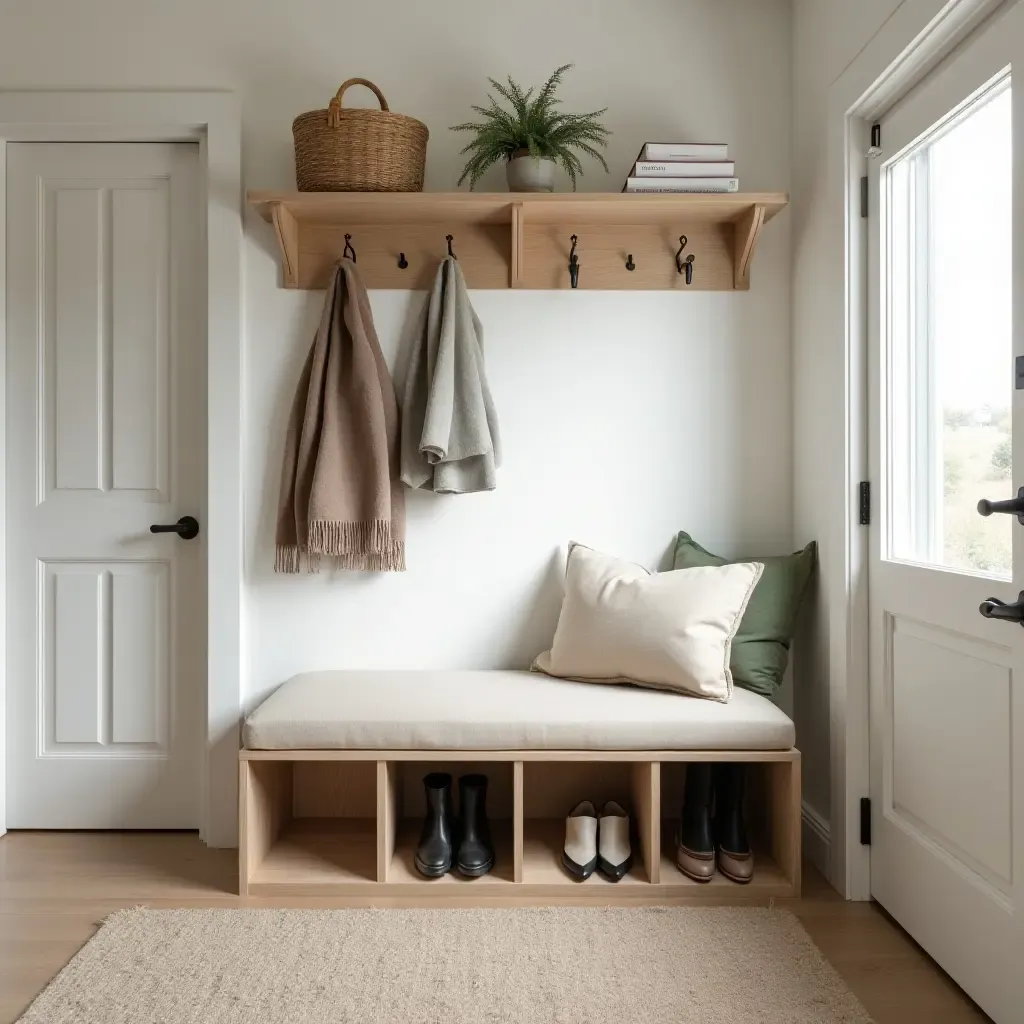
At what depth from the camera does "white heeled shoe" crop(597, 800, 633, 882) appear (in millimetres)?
2041

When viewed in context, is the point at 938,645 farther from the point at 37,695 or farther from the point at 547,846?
the point at 37,695

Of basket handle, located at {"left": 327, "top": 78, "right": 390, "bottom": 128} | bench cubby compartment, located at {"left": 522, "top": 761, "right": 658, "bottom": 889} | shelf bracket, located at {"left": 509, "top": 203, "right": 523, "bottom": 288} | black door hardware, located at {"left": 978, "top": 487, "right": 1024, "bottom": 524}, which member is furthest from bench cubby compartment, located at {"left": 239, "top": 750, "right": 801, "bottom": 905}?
basket handle, located at {"left": 327, "top": 78, "right": 390, "bottom": 128}

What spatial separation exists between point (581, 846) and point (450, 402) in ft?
3.68

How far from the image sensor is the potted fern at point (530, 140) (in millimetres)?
2211

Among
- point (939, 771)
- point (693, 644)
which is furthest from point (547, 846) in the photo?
Answer: point (939, 771)

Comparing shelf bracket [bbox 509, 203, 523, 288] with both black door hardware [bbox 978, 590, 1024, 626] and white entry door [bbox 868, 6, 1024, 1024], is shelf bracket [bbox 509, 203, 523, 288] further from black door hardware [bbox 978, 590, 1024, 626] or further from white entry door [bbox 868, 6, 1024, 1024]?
black door hardware [bbox 978, 590, 1024, 626]

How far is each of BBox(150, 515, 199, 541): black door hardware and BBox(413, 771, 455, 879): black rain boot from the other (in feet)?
3.07

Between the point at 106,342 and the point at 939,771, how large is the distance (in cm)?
230

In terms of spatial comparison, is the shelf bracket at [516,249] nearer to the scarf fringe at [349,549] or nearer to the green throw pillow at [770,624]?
the scarf fringe at [349,549]

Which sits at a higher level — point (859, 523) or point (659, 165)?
point (659, 165)

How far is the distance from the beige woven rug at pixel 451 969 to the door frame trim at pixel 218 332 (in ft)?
1.67

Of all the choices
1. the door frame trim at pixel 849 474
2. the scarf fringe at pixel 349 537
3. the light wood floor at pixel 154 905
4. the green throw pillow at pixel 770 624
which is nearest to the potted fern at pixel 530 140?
the door frame trim at pixel 849 474

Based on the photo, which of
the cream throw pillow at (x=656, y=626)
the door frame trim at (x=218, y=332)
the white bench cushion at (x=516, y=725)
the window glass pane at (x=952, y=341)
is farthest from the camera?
the door frame trim at (x=218, y=332)

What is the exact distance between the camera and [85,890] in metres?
2.07
